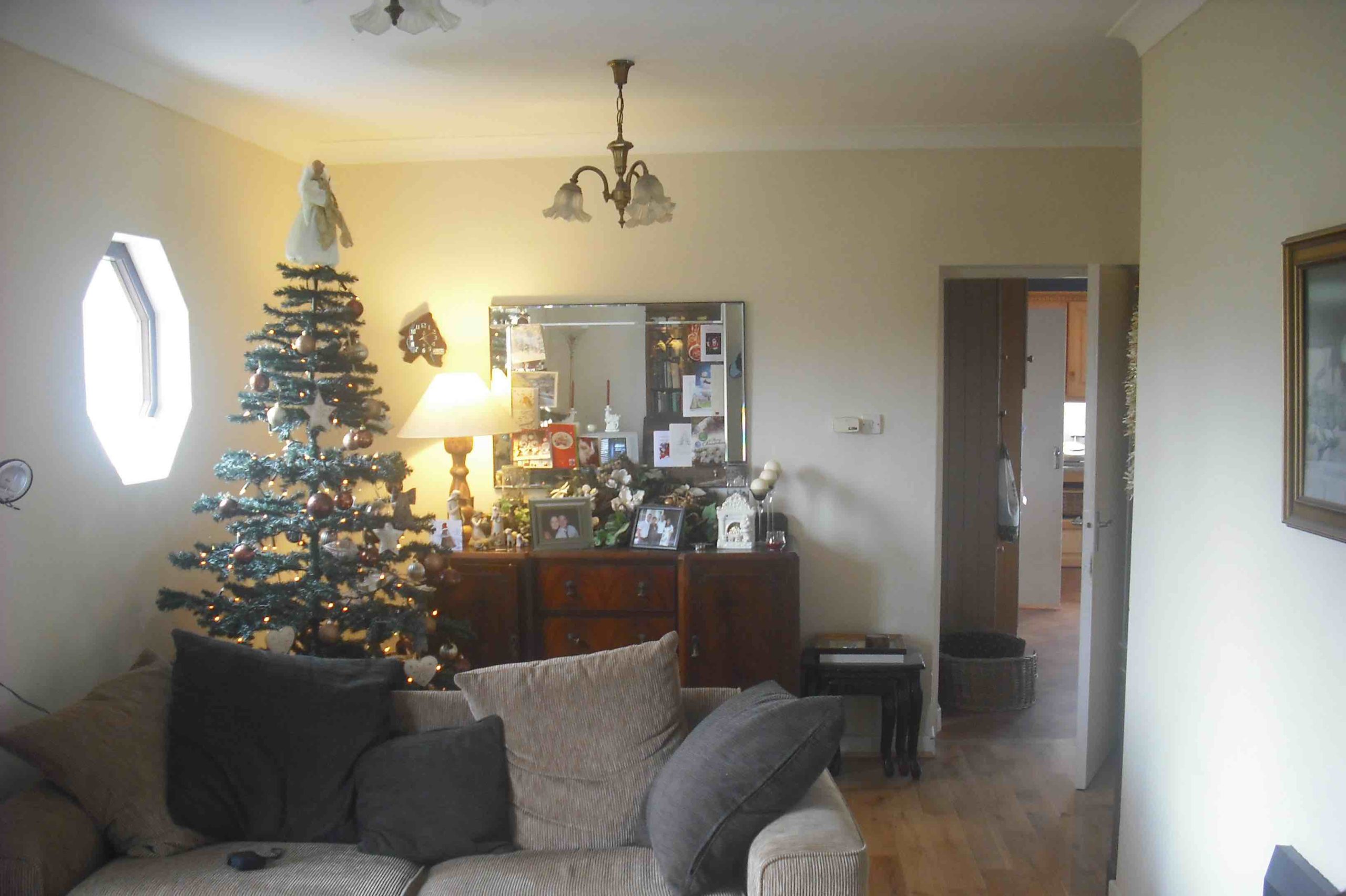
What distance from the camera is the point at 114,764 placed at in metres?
2.47

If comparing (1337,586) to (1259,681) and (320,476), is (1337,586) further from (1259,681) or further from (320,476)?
(320,476)

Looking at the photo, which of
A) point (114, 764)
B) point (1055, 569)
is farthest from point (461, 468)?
point (1055, 569)

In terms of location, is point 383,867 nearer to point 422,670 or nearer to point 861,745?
point 422,670

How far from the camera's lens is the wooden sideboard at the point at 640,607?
4.00m

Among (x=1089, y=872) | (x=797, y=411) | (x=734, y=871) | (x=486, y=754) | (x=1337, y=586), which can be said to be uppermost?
(x=797, y=411)

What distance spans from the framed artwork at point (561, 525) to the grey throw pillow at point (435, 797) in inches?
59.7

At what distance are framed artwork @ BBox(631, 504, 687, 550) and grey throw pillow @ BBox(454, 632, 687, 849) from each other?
137cm

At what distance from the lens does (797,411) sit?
435 centimetres

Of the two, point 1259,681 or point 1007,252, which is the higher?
point 1007,252

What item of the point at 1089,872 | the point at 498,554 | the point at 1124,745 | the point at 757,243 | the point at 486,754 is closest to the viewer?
the point at 486,754

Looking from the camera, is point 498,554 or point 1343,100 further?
point 498,554

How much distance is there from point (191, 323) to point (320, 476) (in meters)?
0.81

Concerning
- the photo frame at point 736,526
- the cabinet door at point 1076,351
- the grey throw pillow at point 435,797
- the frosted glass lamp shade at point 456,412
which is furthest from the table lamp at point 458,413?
the cabinet door at point 1076,351

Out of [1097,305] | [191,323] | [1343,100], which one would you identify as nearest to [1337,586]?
Answer: [1343,100]
